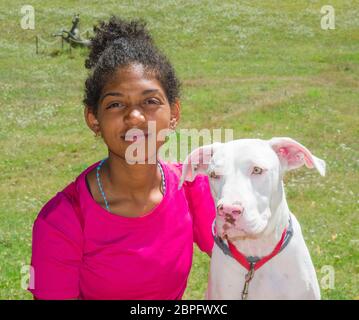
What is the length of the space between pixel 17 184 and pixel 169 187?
32.0 ft

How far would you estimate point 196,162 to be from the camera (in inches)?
209

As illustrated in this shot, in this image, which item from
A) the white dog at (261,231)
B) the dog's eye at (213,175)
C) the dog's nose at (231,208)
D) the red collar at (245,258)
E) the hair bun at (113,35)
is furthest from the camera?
the hair bun at (113,35)

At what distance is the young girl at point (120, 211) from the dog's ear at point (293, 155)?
3.01ft

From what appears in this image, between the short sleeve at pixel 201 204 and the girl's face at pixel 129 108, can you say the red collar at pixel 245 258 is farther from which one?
the girl's face at pixel 129 108

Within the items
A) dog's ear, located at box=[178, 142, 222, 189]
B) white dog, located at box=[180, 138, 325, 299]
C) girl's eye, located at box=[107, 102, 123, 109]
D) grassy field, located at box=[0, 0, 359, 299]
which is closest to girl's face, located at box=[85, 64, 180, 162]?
girl's eye, located at box=[107, 102, 123, 109]

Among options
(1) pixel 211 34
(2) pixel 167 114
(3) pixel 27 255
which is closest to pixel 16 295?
(3) pixel 27 255

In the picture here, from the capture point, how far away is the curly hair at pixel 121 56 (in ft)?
16.9

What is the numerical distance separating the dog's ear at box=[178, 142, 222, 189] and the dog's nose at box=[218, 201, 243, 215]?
0.78 meters

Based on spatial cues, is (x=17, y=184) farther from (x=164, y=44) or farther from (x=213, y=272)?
(x=164, y=44)

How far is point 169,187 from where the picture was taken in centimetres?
552

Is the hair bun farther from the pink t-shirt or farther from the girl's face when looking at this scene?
the pink t-shirt

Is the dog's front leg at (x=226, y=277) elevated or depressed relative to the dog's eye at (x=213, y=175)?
depressed

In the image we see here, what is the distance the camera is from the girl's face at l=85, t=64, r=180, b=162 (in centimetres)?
502

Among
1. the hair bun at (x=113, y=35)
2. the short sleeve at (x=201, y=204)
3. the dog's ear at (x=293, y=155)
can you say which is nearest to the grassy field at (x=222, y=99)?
the short sleeve at (x=201, y=204)
